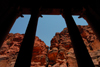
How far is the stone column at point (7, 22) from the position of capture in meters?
5.23

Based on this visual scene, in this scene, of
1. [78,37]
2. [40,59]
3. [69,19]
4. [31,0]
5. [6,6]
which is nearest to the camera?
[78,37]

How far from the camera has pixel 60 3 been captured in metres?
8.68

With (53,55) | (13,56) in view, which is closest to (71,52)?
(53,55)

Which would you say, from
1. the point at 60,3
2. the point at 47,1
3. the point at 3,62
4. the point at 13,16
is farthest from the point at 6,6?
the point at 3,62

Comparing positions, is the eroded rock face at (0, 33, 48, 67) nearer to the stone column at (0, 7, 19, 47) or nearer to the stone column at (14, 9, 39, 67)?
the stone column at (0, 7, 19, 47)

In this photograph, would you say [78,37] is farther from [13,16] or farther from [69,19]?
[13,16]

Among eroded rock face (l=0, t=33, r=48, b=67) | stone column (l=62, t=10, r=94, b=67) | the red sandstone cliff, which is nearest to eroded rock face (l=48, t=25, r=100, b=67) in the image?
the red sandstone cliff

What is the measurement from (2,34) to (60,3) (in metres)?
7.90

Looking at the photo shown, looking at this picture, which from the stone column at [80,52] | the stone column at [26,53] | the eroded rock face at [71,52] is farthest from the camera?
the eroded rock face at [71,52]

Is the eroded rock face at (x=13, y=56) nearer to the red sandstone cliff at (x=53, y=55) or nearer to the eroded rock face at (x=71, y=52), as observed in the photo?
the red sandstone cliff at (x=53, y=55)

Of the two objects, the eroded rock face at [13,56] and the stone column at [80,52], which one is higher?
the eroded rock face at [13,56]

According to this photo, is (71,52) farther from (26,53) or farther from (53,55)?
(26,53)

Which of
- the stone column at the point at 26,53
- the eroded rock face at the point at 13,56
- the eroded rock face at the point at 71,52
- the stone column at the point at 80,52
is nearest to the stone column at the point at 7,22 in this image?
the stone column at the point at 26,53

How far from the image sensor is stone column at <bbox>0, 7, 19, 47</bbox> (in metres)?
5.23
